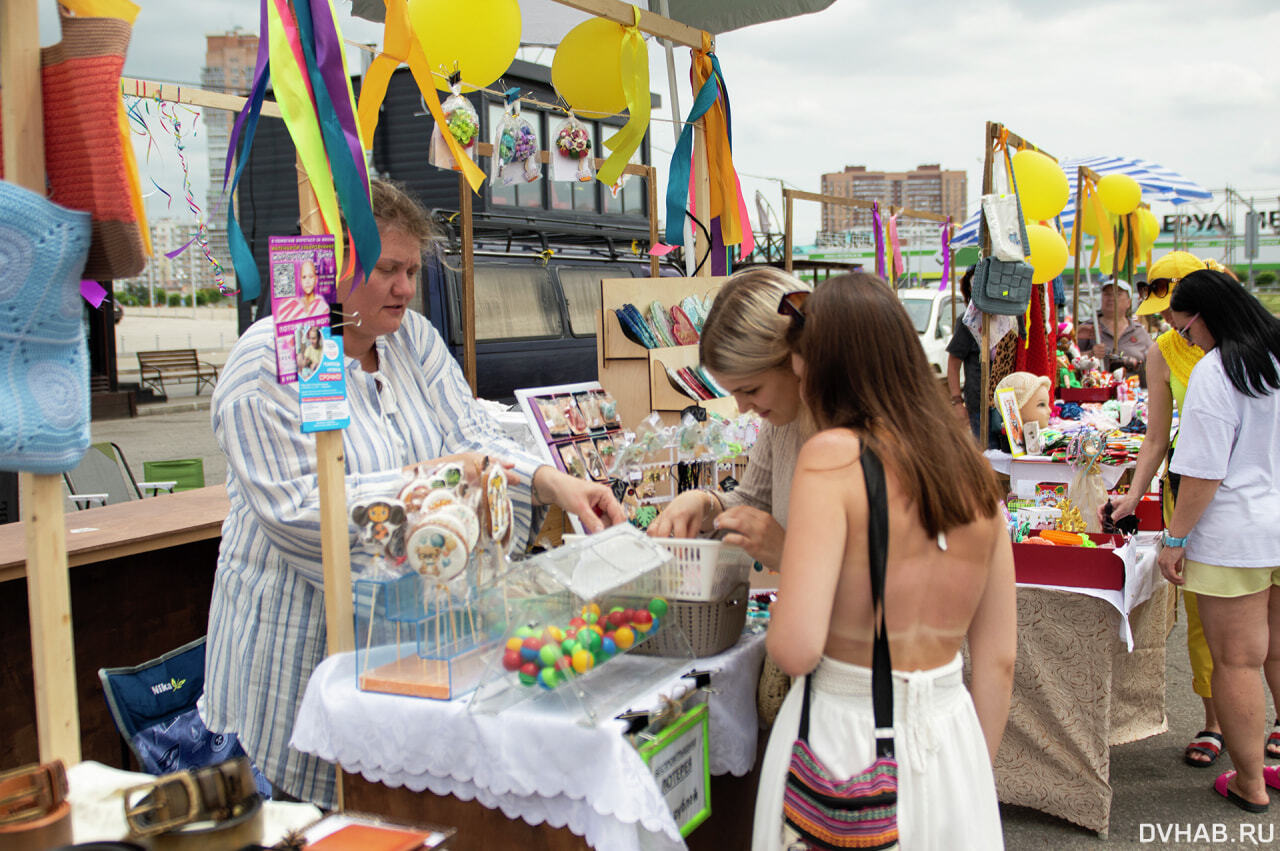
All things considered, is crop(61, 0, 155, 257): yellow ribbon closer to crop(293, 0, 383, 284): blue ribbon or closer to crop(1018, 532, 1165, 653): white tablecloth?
crop(293, 0, 383, 284): blue ribbon

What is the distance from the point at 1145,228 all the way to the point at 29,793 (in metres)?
12.2

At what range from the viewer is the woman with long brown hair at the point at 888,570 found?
1602 millimetres

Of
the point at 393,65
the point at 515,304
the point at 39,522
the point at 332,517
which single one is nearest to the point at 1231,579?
the point at 332,517

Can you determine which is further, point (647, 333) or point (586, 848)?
point (647, 333)

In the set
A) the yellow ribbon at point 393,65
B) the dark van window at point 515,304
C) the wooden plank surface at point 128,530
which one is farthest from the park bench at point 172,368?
the yellow ribbon at point 393,65

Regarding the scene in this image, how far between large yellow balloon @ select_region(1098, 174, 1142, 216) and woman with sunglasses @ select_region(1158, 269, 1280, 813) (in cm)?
697

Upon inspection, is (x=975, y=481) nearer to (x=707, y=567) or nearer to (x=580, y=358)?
(x=707, y=567)

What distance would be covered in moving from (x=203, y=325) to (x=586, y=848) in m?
49.3

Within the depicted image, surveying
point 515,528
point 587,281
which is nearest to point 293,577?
point 515,528

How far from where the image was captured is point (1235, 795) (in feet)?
11.3

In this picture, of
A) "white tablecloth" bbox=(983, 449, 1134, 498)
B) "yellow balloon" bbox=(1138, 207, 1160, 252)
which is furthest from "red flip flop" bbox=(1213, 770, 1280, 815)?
"yellow balloon" bbox=(1138, 207, 1160, 252)

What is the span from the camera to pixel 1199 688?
3.79 m

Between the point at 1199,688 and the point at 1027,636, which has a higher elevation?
the point at 1027,636

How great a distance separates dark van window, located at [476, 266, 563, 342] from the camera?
29.3ft
